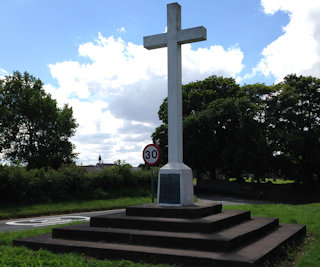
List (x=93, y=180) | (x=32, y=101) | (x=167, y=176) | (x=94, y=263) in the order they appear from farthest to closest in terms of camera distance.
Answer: (x=32, y=101) → (x=93, y=180) → (x=167, y=176) → (x=94, y=263)

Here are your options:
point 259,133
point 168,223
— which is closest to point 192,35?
point 168,223

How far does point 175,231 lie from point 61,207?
11.6m

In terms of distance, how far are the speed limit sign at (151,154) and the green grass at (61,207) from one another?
798cm

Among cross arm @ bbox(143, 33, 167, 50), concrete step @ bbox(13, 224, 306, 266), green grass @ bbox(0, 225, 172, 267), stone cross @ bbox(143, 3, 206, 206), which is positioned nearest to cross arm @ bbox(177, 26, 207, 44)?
stone cross @ bbox(143, 3, 206, 206)

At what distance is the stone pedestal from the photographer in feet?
29.2

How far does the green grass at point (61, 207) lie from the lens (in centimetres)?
1542

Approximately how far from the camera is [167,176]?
30.0ft

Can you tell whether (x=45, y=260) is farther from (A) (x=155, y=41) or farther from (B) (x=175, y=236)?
(A) (x=155, y=41)

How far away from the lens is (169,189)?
905 centimetres

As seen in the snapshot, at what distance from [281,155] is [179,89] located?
27.6 metres

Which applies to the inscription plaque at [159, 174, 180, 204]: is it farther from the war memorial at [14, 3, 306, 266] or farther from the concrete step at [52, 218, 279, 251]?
the concrete step at [52, 218, 279, 251]

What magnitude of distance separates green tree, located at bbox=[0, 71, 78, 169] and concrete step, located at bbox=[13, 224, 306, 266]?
3154cm

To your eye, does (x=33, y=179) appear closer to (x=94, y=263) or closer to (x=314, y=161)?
(x=94, y=263)

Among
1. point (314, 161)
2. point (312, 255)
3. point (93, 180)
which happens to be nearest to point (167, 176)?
point (312, 255)
